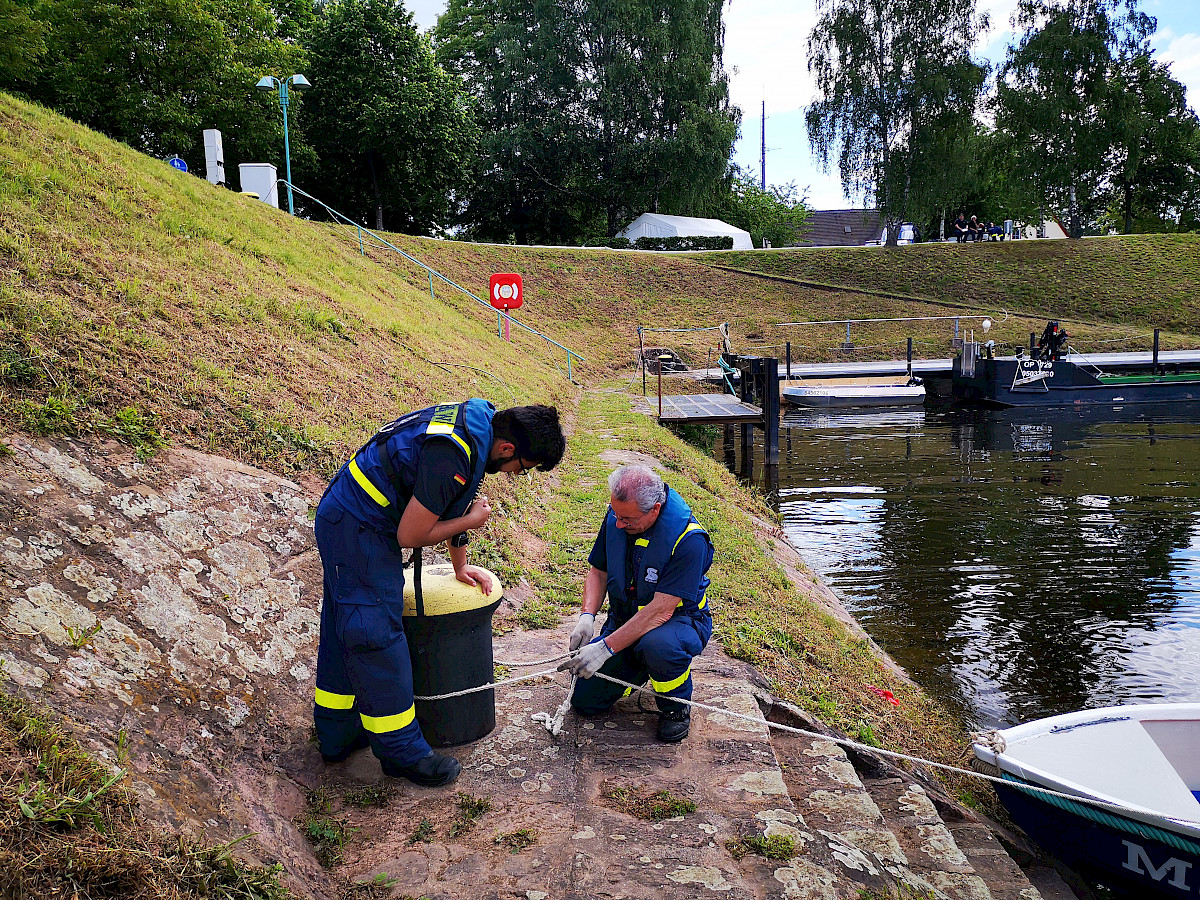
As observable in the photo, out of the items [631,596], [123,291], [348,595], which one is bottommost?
[631,596]

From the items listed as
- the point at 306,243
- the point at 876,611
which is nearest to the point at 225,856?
the point at 876,611

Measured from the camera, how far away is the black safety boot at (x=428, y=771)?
3.60 m

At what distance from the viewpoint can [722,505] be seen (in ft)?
36.3

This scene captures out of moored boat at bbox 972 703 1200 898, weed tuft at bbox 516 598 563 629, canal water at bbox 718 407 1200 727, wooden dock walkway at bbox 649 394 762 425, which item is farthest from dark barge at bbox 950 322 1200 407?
weed tuft at bbox 516 598 563 629

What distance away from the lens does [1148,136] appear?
1692 inches

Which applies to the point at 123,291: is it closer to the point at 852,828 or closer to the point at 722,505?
the point at 852,828

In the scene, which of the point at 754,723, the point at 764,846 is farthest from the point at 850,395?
the point at 764,846

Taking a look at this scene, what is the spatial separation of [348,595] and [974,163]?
42.8 metres

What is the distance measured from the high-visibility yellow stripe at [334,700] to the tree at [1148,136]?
49.1 metres

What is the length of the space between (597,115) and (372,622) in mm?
44995

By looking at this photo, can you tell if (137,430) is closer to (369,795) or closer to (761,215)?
(369,795)

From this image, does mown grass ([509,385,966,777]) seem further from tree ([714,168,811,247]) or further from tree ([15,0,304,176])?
tree ([714,168,811,247])

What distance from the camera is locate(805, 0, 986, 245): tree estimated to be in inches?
1533

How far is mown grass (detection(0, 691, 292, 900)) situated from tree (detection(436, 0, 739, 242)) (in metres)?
43.0
